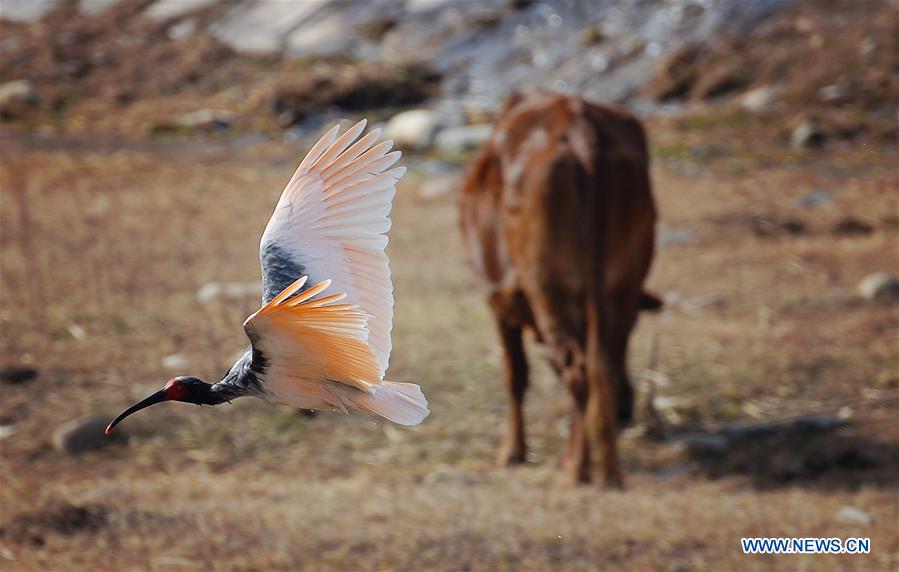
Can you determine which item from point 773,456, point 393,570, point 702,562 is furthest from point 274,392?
point 773,456

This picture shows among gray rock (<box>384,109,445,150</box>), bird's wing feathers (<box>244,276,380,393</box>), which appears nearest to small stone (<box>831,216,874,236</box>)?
gray rock (<box>384,109,445,150</box>)

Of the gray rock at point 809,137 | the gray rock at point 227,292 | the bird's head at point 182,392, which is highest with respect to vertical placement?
the bird's head at point 182,392

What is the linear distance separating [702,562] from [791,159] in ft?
32.0

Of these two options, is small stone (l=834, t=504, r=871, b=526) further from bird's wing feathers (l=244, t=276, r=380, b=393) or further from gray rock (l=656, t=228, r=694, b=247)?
gray rock (l=656, t=228, r=694, b=247)

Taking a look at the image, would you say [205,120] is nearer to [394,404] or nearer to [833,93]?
[833,93]

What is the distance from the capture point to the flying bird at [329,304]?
9.42 feet

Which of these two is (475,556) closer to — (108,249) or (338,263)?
(338,263)

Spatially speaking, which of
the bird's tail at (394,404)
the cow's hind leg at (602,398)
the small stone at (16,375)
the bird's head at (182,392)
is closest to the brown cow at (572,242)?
the cow's hind leg at (602,398)

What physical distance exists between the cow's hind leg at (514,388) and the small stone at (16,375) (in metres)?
3.02

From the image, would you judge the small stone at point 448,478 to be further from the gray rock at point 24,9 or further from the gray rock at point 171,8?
the gray rock at point 24,9

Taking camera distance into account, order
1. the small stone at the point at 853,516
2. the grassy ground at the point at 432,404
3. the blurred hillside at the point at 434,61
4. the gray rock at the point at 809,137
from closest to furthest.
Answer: the grassy ground at the point at 432,404, the small stone at the point at 853,516, the gray rock at the point at 809,137, the blurred hillside at the point at 434,61

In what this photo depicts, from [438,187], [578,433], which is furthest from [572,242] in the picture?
[438,187]

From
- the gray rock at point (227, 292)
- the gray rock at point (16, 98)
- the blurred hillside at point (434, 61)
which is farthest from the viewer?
the gray rock at point (16, 98)

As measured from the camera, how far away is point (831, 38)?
16.8m
